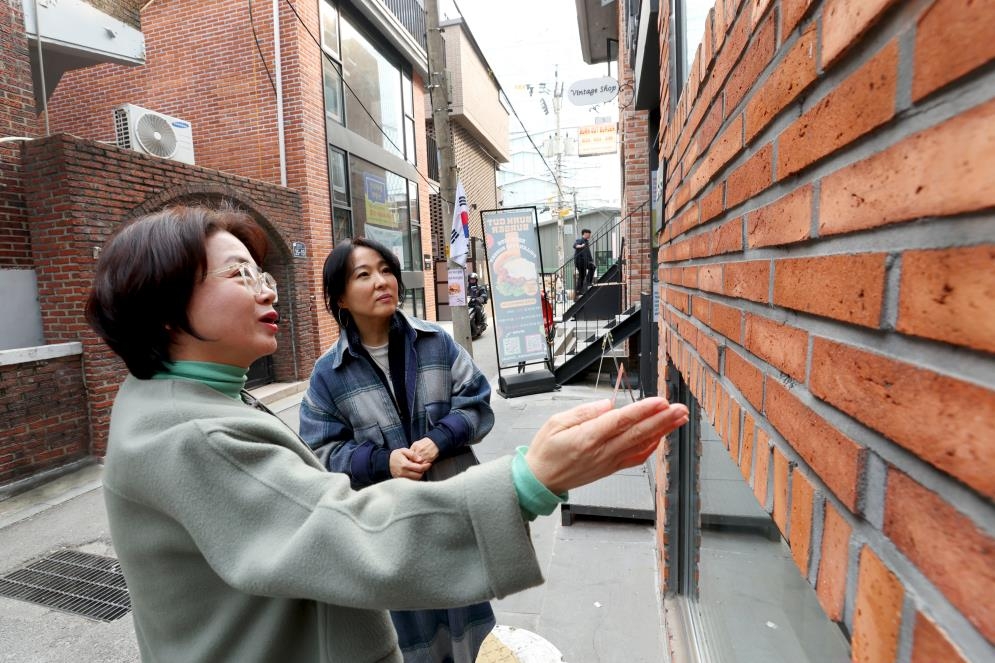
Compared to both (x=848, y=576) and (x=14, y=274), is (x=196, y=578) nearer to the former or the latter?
(x=848, y=576)

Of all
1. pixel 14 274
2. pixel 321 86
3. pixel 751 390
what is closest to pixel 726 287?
pixel 751 390

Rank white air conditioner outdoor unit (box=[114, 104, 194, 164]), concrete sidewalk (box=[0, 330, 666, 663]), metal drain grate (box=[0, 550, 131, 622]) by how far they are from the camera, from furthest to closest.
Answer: white air conditioner outdoor unit (box=[114, 104, 194, 164]) < metal drain grate (box=[0, 550, 131, 622]) < concrete sidewalk (box=[0, 330, 666, 663])

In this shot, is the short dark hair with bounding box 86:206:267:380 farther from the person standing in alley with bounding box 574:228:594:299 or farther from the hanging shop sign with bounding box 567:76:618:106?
the person standing in alley with bounding box 574:228:594:299

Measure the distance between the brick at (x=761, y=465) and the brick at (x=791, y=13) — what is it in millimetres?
630

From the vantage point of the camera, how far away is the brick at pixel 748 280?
0.91 m

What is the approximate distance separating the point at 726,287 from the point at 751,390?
285mm

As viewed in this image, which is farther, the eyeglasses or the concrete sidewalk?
the concrete sidewalk

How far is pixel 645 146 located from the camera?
7043mm

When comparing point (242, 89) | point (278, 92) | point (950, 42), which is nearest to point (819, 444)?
point (950, 42)

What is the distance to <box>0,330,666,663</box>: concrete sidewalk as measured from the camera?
2.67 m

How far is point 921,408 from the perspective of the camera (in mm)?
469

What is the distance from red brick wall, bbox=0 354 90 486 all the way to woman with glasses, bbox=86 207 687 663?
5375mm

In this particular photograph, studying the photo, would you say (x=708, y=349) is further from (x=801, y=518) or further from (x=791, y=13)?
(x=791, y=13)

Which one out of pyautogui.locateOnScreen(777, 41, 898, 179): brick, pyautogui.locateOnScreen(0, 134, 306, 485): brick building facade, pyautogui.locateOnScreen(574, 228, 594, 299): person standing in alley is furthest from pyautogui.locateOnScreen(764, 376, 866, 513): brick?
pyautogui.locateOnScreen(574, 228, 594, 299): person standing in alley
